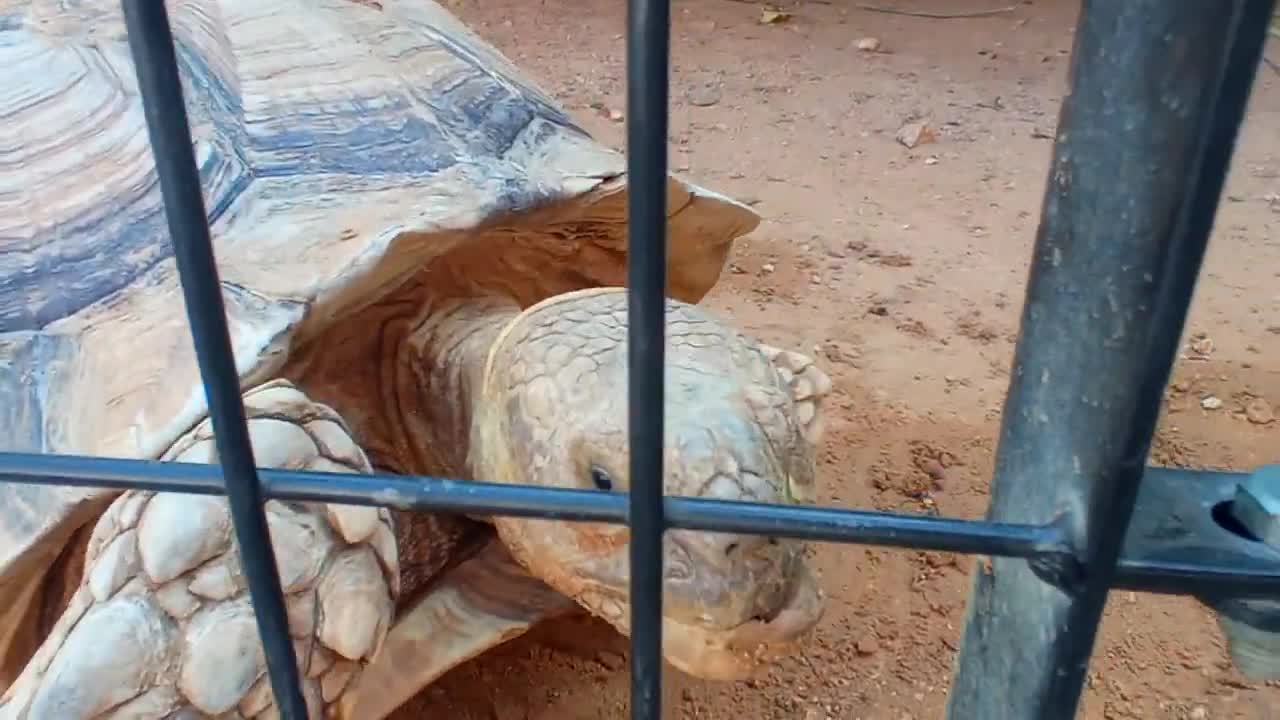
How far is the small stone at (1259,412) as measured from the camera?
241cm

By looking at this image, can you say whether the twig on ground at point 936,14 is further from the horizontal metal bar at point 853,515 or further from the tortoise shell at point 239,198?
the horizontal metal bar at point 853,515

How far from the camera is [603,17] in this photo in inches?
209

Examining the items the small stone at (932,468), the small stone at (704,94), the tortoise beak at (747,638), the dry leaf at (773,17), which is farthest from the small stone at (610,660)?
the dry leaf at (773,17)

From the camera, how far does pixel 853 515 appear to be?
2.14ft

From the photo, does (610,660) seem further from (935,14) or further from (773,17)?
(935,14)

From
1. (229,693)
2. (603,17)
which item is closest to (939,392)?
(229,693)

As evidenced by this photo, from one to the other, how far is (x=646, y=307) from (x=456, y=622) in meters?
1.17

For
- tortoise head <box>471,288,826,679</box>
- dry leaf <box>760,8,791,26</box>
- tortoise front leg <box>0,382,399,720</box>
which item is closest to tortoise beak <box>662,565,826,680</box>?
tortoise head <box>471,288,826,679</box>

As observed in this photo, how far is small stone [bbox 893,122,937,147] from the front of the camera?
156 inches

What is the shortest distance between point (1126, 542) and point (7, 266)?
4.43 ft

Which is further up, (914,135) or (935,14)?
(935,14)

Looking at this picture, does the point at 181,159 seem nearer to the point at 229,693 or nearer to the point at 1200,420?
the point at 229,693

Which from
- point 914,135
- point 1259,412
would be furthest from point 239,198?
point 914,135

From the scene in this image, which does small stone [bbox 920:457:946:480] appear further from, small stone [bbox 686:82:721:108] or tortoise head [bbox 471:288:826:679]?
small stone [bbox 686:82:721:108]
